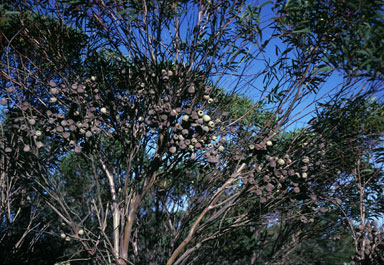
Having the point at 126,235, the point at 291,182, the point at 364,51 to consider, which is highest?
the point at 364,51

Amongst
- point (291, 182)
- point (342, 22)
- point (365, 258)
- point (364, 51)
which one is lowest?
point (365, 258)

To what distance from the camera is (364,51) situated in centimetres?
214

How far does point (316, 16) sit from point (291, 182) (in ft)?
5.48

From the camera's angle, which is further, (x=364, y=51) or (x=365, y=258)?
(x=365, y=258)

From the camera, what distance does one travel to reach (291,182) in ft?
10.0

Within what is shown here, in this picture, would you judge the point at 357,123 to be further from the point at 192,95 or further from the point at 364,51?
the point at 192,95

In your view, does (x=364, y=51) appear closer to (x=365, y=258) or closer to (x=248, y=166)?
(x=248, y=166)

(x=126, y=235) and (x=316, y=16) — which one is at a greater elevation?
(x=316, y=16)

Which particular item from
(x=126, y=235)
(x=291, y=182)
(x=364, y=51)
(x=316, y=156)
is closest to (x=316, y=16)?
(x=364, y=51)

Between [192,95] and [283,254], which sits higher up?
[192,95]

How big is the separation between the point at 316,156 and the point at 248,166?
73 cm

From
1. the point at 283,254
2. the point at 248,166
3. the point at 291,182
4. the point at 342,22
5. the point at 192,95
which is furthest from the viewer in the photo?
the point at 283,254

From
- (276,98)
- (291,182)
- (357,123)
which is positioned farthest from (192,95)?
(357,123)

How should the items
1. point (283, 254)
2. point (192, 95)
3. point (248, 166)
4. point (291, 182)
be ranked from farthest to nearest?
point (283, 254), point (192, 95), point (248, 166), point (291, 182)
